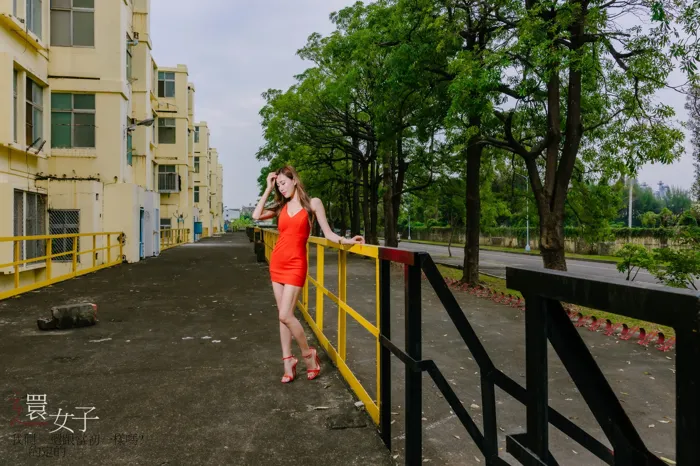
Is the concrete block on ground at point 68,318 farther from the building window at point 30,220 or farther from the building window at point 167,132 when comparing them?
the building window at point 167,132

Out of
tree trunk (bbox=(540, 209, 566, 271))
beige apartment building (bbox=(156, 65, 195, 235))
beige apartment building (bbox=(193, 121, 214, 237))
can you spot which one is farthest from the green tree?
beige apartment building (bbox=(193, 121, 214, 237))

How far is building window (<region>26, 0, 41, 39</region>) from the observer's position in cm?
1487

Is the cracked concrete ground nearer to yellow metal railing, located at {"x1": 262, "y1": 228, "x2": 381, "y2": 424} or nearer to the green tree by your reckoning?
yellow metal railing, located at {"x1": 262, "y1": 228, "x2": 381, "y2": 424}

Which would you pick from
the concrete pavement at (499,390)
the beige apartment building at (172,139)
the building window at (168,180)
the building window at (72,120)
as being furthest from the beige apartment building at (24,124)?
the building window at (168,180)

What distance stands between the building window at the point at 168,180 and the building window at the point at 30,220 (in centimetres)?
2290

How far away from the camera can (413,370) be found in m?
2.81

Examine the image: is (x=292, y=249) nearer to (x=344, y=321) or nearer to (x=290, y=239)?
(x=290, y=239)

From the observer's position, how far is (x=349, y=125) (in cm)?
2092

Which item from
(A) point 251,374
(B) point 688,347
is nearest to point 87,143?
(A) point 251,374

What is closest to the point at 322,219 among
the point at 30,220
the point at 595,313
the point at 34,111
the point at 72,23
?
the point at 595,313

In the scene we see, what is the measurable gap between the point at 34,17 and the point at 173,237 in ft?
83.6

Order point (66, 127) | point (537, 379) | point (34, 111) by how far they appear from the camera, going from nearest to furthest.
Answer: point (537, 379), point (34, 111), point (66, 127)

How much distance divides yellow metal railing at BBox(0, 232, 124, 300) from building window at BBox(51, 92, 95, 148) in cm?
351

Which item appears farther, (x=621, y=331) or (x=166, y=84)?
(x=166, y=84)
